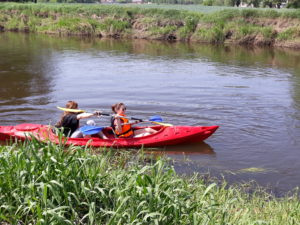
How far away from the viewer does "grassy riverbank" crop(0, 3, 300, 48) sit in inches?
969

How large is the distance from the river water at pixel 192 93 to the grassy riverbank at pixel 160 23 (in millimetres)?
2841

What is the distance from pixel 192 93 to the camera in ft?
40.3

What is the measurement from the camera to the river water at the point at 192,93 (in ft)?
25.8

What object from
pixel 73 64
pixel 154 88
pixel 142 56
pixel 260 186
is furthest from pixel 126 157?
pixel 142 56

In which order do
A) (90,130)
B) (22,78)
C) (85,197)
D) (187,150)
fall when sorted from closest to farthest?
(85,197) → (90,130) → (187,150) → (22,78)

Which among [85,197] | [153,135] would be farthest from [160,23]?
[85,197]

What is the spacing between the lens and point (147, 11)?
2856cm

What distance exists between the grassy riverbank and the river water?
9.32 feet

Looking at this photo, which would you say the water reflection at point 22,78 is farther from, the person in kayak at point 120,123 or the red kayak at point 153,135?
the person in kayak at point 120,123

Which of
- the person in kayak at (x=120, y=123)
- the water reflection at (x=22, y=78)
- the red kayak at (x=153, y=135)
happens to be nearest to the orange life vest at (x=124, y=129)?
the person in kayak at (x=120, y=123)

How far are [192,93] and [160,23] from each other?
16.1m

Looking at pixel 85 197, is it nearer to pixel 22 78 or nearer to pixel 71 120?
pixel 71 120

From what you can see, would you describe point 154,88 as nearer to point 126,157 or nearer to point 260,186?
point 126,157

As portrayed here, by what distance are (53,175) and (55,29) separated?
84.6 feet
